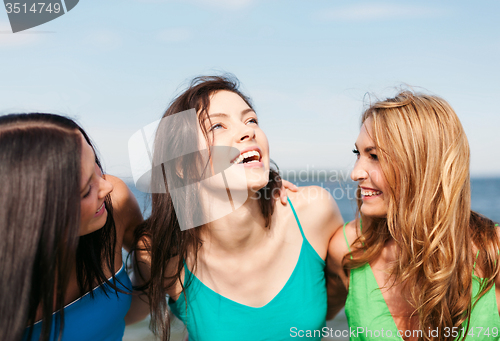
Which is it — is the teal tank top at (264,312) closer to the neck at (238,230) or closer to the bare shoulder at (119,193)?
the neck at (238,230)

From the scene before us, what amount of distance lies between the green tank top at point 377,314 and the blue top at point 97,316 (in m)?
1.87

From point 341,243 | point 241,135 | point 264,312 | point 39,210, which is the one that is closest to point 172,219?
point 241,135

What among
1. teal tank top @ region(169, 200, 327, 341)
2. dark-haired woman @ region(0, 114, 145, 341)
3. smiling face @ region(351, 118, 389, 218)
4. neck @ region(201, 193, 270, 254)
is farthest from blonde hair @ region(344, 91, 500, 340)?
dark-haired woman @ region(0, 114, 145, 341)

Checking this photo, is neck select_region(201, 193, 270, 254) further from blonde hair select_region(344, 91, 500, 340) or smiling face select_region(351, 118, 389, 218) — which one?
blonde hair select_region(344, 91, 500, 340)

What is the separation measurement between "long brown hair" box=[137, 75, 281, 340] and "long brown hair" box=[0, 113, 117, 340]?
0.95m

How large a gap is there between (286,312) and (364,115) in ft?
5.85

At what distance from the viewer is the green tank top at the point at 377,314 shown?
258cm

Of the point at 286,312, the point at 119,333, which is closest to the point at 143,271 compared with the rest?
the point at 119,333

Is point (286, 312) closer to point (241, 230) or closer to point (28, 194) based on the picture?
point (241, 230)

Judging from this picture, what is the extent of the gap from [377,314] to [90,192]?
233 centimetres

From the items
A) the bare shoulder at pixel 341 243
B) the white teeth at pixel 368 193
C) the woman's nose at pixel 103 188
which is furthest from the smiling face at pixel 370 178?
the woman's nose at pixel 103 188

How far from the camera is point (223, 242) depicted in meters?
3.04

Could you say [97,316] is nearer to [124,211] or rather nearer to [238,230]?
[124,211]

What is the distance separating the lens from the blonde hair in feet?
8.39
